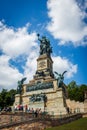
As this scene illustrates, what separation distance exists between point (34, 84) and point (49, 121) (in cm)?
2185

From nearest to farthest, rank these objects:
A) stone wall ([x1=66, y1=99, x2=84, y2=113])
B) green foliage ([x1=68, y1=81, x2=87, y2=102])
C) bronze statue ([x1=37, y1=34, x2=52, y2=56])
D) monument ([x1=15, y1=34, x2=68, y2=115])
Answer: stone wall ([x1=66, y1=99, x2=84, y2=113]), monument ([x1=15, y1=34, x2=68, y2=115]), bronze statue ([x1=37, y1=34, x2=52, y2=56]), green foliage ([x1=68, y1=81, x2=87, y2=102])

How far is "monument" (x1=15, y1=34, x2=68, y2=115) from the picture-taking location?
132 ft

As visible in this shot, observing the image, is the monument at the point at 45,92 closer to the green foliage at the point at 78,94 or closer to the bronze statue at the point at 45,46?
the bronze statue at the point at 45,46

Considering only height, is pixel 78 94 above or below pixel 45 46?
below

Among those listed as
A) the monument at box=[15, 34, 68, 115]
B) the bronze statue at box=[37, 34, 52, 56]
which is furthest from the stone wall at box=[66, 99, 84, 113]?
the bronze statue at box=[37, 34, 52, 56]

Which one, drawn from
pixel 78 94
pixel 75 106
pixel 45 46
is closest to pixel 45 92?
pixel 75 106

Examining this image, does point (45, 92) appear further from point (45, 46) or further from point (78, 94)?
point (78, 94)

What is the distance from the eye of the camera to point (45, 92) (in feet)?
139

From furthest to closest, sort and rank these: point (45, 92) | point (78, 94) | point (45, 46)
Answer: point (78, 94) < point (45, 46) < point (45, 92)

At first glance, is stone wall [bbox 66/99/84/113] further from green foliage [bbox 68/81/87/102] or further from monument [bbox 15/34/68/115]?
green foliage [bbox 68/81/87/102]

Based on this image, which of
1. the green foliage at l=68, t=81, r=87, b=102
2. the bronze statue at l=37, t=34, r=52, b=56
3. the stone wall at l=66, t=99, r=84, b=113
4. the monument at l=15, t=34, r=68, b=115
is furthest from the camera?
the green foliage at l=68, t=81, r=87, b=102

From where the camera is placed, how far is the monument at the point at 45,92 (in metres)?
40.1

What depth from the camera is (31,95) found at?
43.6 m

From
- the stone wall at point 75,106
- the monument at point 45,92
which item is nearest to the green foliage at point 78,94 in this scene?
the monument at point 45,92
